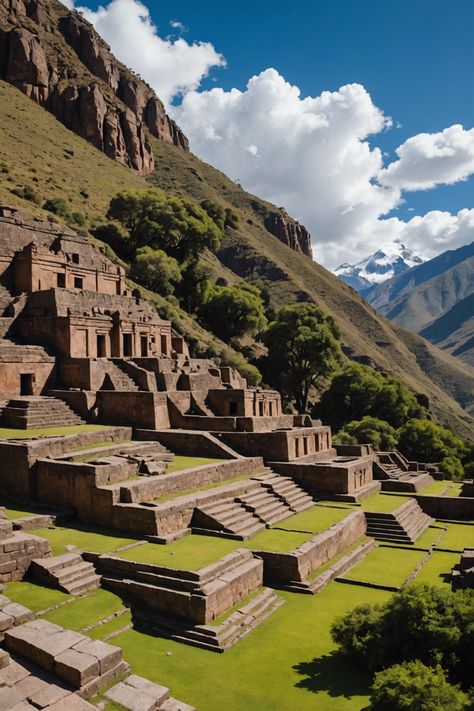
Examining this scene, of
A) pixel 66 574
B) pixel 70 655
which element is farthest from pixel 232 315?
pixel 70 655

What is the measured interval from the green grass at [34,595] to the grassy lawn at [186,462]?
21.0ft

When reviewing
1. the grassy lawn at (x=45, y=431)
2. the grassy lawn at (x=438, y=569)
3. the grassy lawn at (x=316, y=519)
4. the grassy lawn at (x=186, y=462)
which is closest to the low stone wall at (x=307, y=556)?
the grassy lawn at (x=316, y=519)

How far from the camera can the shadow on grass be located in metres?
9.34

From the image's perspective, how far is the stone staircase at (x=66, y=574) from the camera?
11.9 meters

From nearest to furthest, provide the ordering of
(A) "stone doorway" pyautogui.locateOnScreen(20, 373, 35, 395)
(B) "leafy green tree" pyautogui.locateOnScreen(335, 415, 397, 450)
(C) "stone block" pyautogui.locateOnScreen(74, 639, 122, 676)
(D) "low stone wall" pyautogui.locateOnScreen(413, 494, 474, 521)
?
(C) "stone block" pyautogui.locateOnScreen(74, 639, 122, 676), (D) "low stone wall" pyautogui.locateOnScreen(413, 494, 474, 521), (A) "stone doorway" pyautogui.locateOnScreen(20, 373, 35, 395), (B) "leafy green tree" pyautogui.locateOnScreen(335, 415, 397, 450)

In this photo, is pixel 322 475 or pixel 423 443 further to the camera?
pixel 423 443

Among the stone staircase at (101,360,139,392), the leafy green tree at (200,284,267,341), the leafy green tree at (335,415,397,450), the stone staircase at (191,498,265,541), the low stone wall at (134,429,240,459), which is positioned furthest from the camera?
the leafy green tree at (200,284,267,341)

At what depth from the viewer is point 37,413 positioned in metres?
21.3

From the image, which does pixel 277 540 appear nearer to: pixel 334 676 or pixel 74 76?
pixel 334 676

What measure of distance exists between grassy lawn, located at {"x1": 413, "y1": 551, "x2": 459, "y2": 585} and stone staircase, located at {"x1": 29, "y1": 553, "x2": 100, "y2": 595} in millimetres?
7410

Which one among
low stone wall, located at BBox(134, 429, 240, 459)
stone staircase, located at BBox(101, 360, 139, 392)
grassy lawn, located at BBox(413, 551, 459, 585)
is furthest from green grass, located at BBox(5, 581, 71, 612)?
stone staircase, located at BBox(101, 360, 139, 392)

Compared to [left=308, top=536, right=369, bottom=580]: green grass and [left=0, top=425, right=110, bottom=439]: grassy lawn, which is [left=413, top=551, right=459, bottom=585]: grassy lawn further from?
[left=0, top=425, right=110, bottom=439]: grassy lawn

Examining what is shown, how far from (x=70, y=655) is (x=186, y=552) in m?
4.78

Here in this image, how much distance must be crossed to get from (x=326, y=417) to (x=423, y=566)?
30784 millimetres
